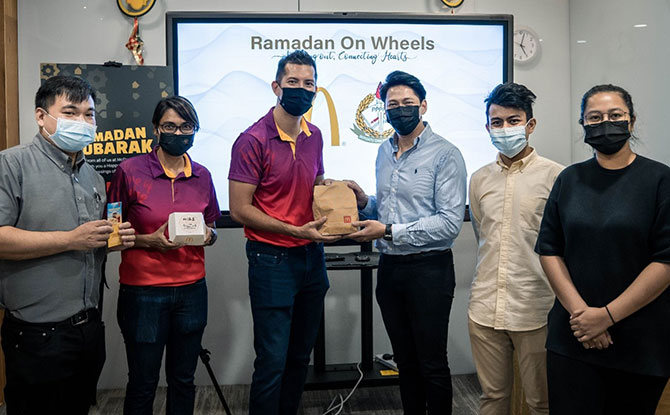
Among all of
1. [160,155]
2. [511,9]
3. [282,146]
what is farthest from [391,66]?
[160,155]

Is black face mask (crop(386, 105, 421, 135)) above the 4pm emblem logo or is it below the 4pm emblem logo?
below

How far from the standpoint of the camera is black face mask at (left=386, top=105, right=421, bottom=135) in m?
2.23

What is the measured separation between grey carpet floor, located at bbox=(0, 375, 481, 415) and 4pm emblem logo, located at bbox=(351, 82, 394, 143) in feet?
5.16

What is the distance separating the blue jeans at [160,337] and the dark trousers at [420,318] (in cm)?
80

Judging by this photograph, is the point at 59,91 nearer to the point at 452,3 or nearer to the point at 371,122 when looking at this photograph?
the point at 371,122

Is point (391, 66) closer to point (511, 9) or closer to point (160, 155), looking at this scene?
point (511, 9)

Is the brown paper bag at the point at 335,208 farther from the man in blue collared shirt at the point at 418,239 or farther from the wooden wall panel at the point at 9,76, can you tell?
the wooden wall panel at the point at 9,76

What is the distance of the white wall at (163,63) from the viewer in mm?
3336

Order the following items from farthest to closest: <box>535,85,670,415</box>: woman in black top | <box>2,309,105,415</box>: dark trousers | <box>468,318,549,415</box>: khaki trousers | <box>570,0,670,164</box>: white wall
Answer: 1. <box>570,0,670,164</box>: white wall
2. <box>468,318,549,415</box>: khaki trousers
3. <box>2,309,105,415</box>: dark trousers
4. <box>535,85,670,415</box>: woman in black top

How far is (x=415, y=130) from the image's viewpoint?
230cm

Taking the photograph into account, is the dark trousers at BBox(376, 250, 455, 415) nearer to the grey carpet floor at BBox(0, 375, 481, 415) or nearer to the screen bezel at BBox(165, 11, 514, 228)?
the grey carpet floor at BBox(0, 375, 481, 415)

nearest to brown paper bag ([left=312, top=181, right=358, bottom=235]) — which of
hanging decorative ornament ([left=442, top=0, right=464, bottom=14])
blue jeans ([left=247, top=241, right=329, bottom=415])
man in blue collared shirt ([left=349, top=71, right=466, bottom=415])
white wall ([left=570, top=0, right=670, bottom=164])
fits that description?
man in blue collared shirt ([left=349, top=71, right=466, bottom=415])

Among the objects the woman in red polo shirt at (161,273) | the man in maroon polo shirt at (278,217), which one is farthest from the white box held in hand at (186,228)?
the man in maroon polo shirt at (278,217)

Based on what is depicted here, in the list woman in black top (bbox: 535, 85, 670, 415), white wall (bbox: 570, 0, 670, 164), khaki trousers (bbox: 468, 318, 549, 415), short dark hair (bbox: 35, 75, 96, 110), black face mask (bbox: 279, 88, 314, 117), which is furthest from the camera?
white wall (bbox: 570, 0, 670, 164)
